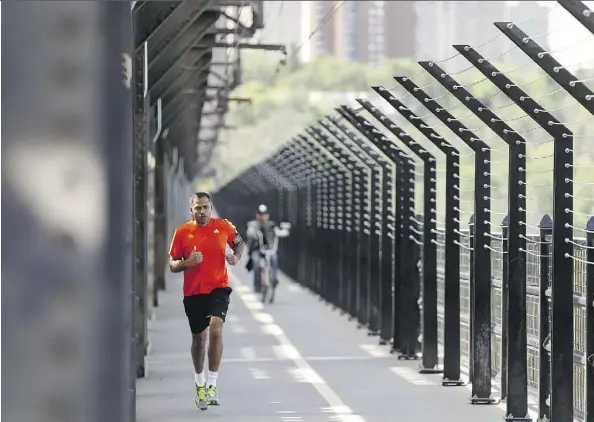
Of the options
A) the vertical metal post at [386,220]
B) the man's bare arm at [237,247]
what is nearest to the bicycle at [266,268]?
the vertical metal post at [386,220]

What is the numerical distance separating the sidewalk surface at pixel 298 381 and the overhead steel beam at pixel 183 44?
314cm

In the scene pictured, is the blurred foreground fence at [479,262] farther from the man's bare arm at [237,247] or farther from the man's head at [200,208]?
the man's head at [200,208]

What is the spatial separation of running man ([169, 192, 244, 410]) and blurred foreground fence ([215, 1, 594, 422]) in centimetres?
196

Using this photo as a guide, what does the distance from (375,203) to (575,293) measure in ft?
34.3

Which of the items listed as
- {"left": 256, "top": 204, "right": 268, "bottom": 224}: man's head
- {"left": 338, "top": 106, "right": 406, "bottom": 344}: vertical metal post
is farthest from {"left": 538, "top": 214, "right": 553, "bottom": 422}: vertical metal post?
{"left": 256, "top": 204, "right": 268, "bottom": 224}: man's head

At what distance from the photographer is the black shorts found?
12.5m

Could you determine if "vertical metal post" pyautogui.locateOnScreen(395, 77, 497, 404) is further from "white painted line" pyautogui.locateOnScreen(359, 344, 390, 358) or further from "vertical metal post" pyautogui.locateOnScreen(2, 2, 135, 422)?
"vertical metal post" pyautogui.locateOnScreen(2, 2, 135, 422)

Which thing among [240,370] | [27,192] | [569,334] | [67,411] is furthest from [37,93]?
[240,370]

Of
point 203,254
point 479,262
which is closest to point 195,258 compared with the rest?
point 203,254

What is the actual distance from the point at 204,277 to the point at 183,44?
8.08 metres

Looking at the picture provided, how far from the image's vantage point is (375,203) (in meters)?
21.4

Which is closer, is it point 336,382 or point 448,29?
point 336,382

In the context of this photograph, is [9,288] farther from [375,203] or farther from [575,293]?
[375,203]

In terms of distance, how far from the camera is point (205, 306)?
12.5 metres
